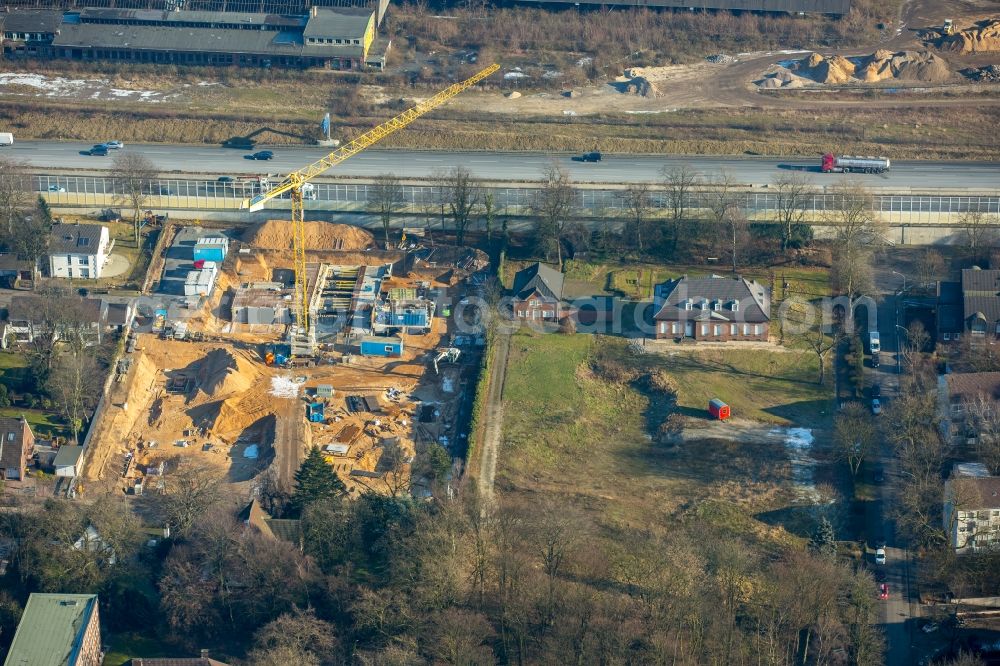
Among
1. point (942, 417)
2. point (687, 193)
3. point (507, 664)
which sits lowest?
point (507, 664)

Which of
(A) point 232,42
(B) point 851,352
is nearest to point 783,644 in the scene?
(B) point 851,352

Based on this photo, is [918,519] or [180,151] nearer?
[918,519]

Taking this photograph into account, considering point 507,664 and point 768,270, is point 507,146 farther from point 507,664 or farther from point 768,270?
point 507,664

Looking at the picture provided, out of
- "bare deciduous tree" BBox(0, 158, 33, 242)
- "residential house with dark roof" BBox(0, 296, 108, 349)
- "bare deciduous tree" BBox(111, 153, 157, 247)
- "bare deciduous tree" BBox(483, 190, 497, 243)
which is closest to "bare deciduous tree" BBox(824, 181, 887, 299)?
"bare deciduous tree" BBox(483, 190, 497, 243)

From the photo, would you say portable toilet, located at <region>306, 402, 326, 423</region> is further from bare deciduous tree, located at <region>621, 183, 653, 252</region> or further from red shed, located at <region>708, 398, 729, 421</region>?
bare deciduous tree, located at <region>621, 183, 653, 252</region>

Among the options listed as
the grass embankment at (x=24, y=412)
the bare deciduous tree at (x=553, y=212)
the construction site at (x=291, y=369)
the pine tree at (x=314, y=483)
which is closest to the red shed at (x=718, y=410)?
the construction site at (x=291, y=369)
